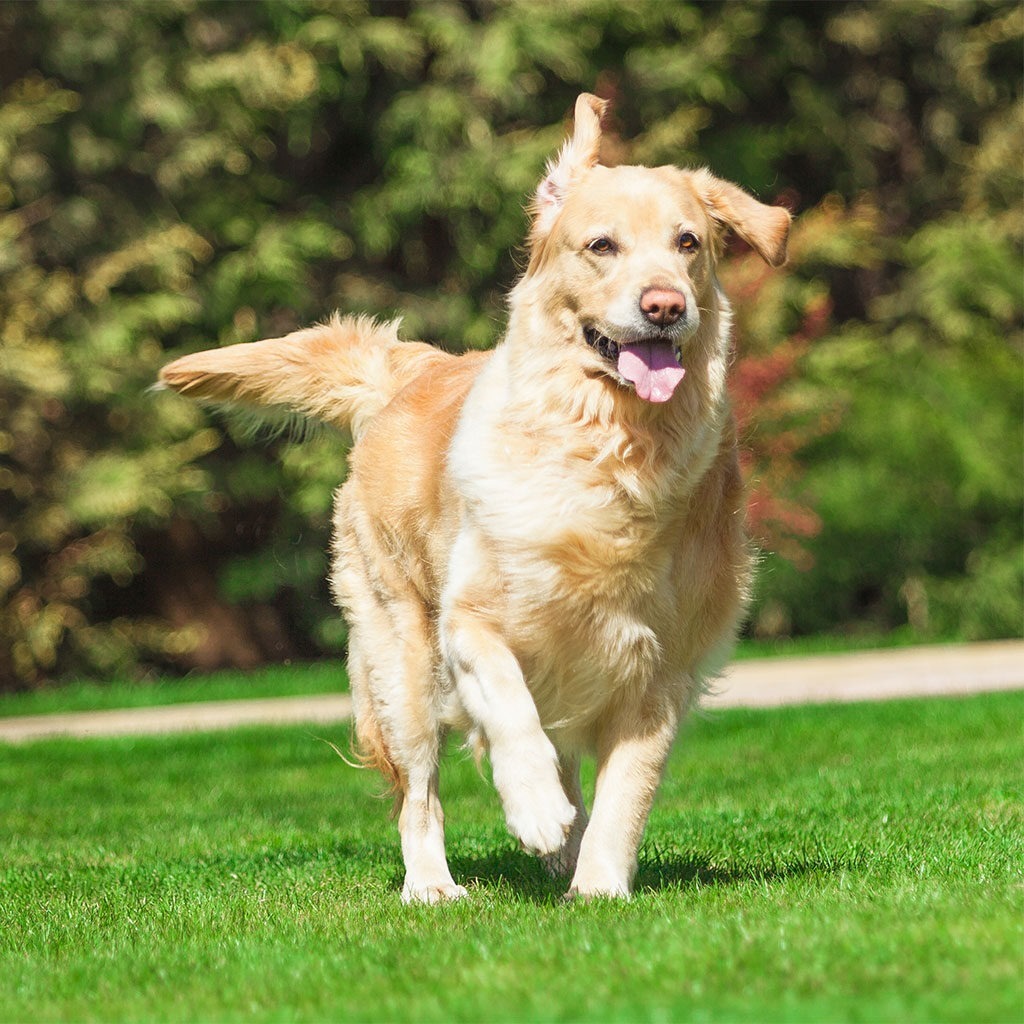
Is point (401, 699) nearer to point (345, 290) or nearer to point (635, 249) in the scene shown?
point (635, 249)

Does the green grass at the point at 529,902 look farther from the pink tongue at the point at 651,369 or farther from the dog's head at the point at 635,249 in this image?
the dog's head at the point at 635,249

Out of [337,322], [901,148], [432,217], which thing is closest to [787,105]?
[901,148]

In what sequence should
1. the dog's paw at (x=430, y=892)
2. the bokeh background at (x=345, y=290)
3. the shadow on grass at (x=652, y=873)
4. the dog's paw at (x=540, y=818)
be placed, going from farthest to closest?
the bokeh background at (x=345, y=290)
the dog's paw at (x=430, y=892)
the shadow on grass at (x=652, y=873)
the dog's paw at (x=540, y=818)

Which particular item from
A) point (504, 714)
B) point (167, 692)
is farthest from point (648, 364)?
point (167, 692)

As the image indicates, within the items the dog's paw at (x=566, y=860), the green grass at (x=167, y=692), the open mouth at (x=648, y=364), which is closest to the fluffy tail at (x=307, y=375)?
the open mouth at (x=648, y=364)

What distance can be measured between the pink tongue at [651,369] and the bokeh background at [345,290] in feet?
33.3

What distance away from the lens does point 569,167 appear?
5156 millimetres

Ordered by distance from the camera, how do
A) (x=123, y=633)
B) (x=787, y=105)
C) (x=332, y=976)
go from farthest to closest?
(x=787, y=105) → (x=123, y=633) → (x=332, y=976)

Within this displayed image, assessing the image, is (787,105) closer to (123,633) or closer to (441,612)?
(123,633)

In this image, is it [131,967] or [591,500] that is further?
[591,500]

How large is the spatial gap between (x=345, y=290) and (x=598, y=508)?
40.3 feet

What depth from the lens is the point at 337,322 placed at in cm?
648

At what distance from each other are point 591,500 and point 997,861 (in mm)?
1562

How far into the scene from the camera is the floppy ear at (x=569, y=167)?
5.12 m
